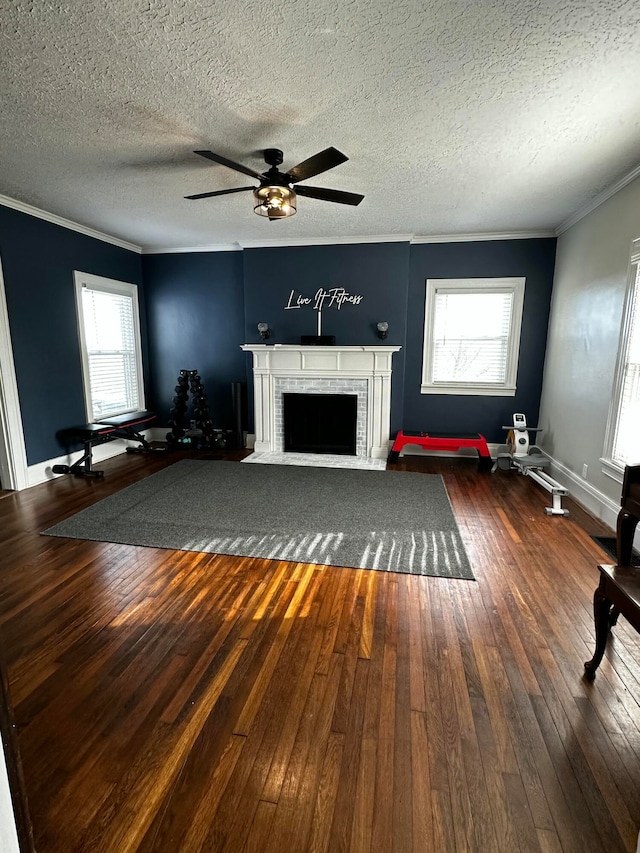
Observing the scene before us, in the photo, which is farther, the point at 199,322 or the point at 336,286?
the point at 199,322

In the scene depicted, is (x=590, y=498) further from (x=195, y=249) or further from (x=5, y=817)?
(x=195, y=249)

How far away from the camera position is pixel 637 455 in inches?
123

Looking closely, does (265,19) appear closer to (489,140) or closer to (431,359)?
→ (489,140)

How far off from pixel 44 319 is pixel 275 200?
3.08m

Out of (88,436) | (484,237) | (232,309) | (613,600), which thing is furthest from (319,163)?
Result: (88,436)

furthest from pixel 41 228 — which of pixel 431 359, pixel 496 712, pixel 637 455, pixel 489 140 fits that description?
pixel 637 455

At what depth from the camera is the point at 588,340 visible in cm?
393

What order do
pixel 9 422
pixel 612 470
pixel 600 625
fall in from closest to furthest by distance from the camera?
pixel 600 625
pixel 612 470
pixel 9 422

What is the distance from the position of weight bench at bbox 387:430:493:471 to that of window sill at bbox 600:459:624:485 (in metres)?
1.52

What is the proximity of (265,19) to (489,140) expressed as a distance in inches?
67.1

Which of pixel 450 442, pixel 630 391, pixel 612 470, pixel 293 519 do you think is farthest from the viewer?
pixel 450 442

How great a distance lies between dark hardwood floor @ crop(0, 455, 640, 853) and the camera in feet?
4.11

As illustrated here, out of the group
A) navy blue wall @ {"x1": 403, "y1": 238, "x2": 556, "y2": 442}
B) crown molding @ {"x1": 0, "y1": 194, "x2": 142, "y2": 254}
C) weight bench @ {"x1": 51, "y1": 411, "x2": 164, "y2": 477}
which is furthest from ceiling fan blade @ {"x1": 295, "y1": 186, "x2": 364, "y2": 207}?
weight bench @ {"x1": 51, "y1": 411, "x2": 164, "y2": 477}

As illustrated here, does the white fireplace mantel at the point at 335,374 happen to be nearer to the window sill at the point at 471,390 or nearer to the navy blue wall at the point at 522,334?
the navy blue wall at the point at 522,334
